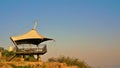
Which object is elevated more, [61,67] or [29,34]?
[29,34]

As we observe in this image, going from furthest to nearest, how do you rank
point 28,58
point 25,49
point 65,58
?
point 65,58 < point 28,58 < point 25,49

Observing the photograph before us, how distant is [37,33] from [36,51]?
298cm

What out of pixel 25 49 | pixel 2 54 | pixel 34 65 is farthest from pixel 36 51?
pixel 2 54

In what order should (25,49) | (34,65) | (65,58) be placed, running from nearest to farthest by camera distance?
(34,65), (25,49), (65,58)

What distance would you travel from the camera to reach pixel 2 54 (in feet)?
164

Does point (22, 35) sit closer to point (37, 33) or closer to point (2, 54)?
point (37, 33)

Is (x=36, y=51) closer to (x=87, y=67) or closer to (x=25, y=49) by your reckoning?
(x=25, y=49)

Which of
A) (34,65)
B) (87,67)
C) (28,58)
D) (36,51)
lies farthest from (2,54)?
(87,67)

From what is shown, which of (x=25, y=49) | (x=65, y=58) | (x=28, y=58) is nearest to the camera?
(x=25, y=49)

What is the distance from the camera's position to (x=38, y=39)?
45.3m

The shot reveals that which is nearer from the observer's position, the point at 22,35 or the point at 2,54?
the point at 22,35

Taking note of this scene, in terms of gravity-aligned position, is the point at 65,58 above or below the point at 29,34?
below

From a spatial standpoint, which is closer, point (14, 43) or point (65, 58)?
point (14, 43)

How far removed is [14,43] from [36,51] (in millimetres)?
3250
